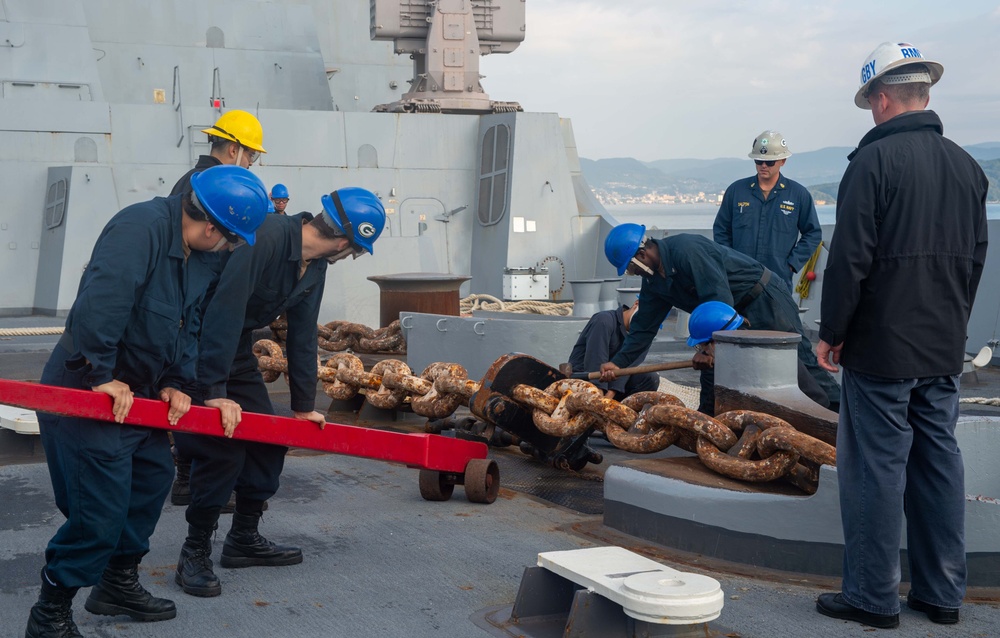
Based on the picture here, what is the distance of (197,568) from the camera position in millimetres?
2861

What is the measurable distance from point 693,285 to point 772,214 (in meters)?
1.29

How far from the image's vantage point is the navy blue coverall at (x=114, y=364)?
2.34 metres

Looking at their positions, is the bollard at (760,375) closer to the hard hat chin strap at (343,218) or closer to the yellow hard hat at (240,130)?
the hard hat chin strap at (343,218)

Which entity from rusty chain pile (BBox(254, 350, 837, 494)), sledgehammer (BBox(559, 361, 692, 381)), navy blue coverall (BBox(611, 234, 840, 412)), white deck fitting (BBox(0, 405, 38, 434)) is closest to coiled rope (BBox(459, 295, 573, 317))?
rusty chain pile (BBox(254, 350, 837, 494))

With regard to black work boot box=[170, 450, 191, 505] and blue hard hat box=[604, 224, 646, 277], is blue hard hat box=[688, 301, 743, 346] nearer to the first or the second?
blue hard hat box=[604, 224, 646, 277]

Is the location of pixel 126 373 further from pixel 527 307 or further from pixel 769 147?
pixel 527 307

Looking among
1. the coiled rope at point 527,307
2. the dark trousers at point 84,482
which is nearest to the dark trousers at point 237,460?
the dark trousers at point 84,482

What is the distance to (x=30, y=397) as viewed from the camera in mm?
2322

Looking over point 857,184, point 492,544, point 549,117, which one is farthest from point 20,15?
point 857,184

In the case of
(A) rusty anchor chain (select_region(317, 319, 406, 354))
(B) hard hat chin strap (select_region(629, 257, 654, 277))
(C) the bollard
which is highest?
(B) hard hat chin strap (select_region(629, 257, 654, 277))

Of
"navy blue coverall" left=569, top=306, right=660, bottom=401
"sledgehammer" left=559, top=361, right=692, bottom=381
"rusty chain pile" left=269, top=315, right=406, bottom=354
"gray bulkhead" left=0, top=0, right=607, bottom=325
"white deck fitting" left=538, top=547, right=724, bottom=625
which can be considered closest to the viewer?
"white deck fitting" left=538, top=547, right=724, bottom=625

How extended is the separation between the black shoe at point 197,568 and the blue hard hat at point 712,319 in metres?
2.25

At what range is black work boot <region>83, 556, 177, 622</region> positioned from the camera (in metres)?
2.60

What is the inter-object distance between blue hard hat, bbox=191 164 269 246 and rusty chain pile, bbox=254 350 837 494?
1.56 m
